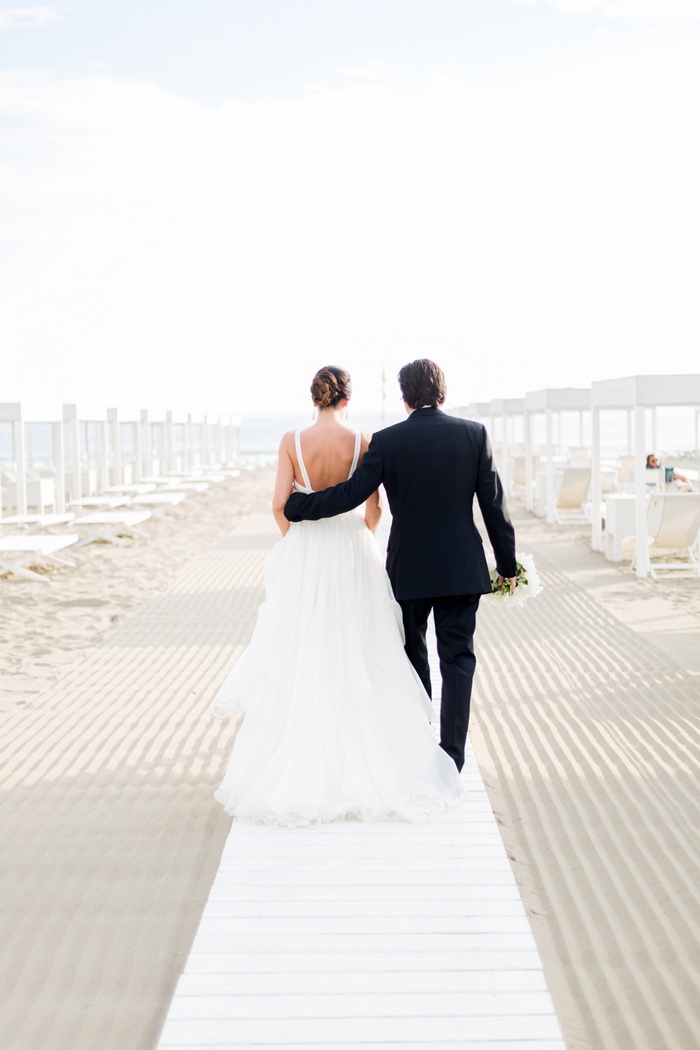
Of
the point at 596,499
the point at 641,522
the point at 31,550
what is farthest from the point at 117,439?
the point at 641,522

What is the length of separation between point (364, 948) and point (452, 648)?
47.6 inches

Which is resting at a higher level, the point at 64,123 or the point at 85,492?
the point at 64,123

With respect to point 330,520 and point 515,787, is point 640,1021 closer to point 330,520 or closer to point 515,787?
point 515,787

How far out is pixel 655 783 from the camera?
4.20 metres

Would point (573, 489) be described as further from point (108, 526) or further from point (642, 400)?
point (108, 526)

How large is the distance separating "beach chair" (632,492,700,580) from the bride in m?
6.94

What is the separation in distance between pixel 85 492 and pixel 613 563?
13418 millimetres

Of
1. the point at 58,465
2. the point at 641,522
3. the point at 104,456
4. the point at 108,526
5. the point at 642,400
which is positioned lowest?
the point at 108,526

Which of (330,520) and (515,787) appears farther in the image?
(515,787)

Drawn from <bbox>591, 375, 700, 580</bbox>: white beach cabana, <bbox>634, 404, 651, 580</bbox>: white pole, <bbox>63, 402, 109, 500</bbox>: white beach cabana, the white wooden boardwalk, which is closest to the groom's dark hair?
the white wooden boardwalk

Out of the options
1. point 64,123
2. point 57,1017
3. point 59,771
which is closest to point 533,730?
point 59,771

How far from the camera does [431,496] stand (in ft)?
11.5

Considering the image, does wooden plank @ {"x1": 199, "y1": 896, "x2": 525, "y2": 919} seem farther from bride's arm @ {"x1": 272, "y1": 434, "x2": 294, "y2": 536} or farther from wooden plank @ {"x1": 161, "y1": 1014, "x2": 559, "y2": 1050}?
bride's arm @ {"x1": 272, "y1": 434, "x2": 294, "y2": 536}

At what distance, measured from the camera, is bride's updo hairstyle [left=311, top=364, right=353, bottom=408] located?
11.9ft
